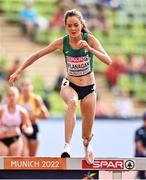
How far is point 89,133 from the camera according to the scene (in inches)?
409

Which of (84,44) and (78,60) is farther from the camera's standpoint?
(78,60)

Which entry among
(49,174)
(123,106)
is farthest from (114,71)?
(49,174)

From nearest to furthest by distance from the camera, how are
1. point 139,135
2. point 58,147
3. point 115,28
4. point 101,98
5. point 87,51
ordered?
point 87,51
point 139,135
point 58,147
point 101,98
point 115,28

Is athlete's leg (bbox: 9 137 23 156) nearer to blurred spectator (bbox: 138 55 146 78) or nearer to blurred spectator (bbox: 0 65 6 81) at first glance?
blurred spectator (bbox: 0 65 6 81)

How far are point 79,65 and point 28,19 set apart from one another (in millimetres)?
10193

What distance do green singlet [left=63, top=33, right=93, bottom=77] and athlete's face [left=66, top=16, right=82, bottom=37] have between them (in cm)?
16

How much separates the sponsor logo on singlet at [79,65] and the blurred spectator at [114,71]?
9.60 meters

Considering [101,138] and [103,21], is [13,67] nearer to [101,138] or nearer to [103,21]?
[101,138]

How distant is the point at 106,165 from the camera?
1029 cm

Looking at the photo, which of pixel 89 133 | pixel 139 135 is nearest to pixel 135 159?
pixel 89 133

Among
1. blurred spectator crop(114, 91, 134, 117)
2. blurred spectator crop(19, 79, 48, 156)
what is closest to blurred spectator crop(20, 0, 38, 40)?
blurred spectator crop(114, 91, 134, 117)

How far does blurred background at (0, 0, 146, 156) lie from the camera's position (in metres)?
18.8

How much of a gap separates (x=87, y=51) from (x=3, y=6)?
1073 centimetres

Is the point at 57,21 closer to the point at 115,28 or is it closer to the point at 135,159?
the point at 115,28
